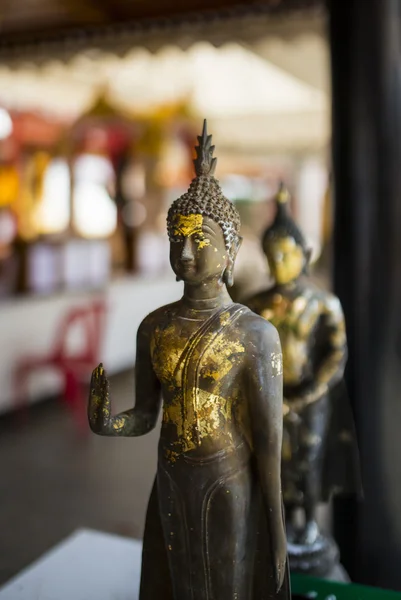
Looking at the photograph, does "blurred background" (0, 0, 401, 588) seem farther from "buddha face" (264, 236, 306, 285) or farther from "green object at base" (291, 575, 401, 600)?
"green object at base" (291, 575, 401, 600)

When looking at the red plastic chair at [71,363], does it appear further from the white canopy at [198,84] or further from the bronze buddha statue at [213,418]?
the bronze buddha statue at [213,418]

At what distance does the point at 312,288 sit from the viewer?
173 centimetres

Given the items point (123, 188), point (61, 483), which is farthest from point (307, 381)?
point (123, 188)

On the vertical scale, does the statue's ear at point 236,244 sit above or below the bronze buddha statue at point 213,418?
above

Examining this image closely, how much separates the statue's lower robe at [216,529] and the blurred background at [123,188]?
0.84 meters

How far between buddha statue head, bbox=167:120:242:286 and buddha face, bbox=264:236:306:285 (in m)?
0.51

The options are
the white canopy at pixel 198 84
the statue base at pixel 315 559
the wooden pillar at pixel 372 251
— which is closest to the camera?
the statue base at pixel 315 559

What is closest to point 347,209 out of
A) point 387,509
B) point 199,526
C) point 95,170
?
point 387,509

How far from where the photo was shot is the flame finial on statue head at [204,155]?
45.6 inches

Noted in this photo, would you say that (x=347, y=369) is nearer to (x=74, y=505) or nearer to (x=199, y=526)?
(x=199, y=526)

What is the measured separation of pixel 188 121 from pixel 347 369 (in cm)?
465

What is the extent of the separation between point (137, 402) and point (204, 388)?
0.67ft

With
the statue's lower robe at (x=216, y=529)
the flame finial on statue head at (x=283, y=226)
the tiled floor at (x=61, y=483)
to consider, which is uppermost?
the flame finial on statue head at (x=283, y=226)

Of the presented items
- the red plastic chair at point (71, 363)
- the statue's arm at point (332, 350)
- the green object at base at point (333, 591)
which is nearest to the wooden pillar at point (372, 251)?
the statue's arm at point (332, 350)
